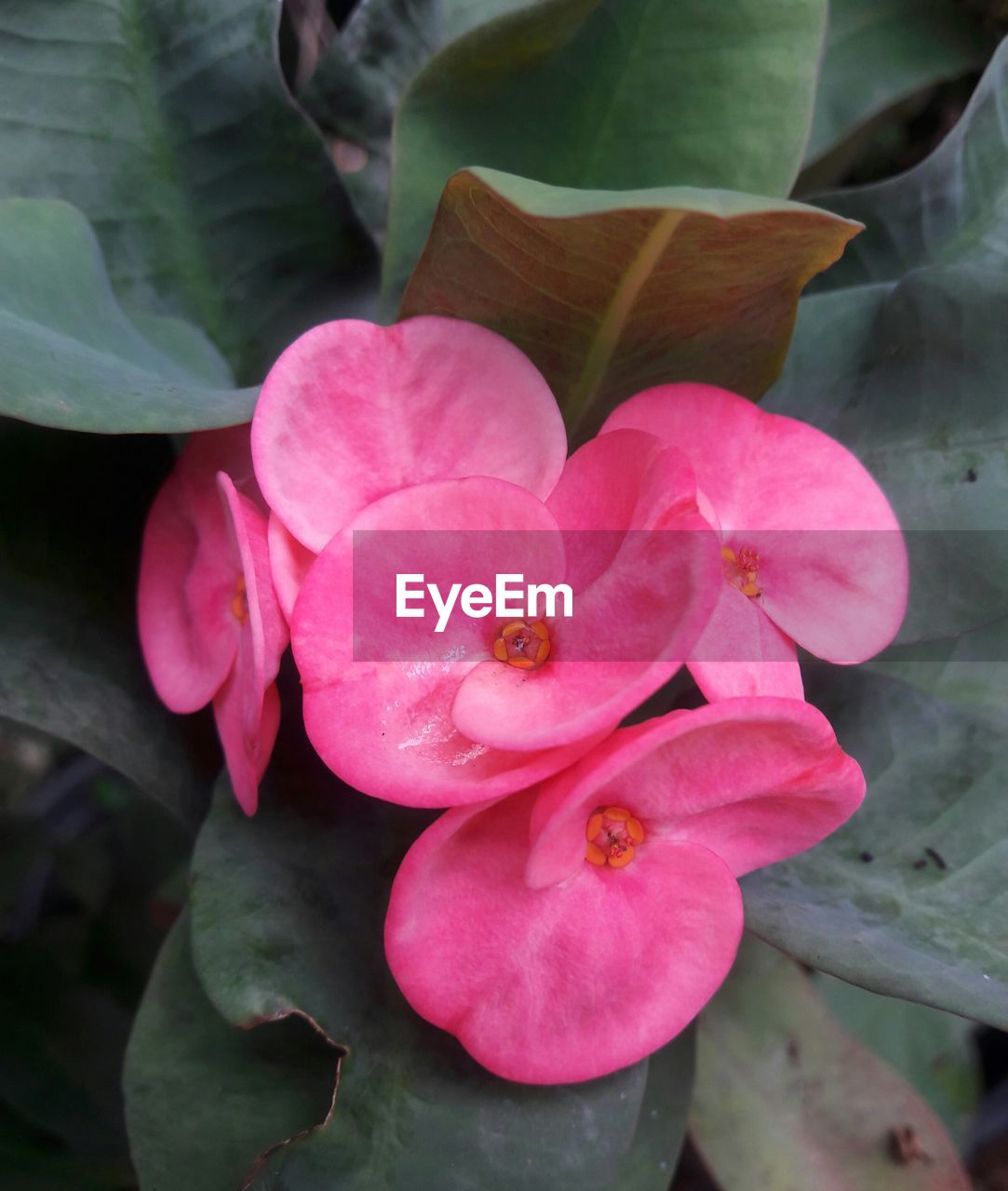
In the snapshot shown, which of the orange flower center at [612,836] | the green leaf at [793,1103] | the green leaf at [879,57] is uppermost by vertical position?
the green leaf at [879,57]

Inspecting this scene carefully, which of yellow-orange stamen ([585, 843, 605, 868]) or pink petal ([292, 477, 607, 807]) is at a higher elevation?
pink petal ([292, 477, 607, 807])

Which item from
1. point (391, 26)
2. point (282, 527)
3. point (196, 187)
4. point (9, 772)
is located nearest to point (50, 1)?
point (196, 187)

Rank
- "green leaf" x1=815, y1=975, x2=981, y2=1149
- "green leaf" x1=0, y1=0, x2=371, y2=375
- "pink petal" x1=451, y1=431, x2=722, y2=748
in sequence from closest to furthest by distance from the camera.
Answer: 1. "pink petal" x1=451, y1=431, x2=722, y2=748
2. "green leaf" x1=0, y1=0, x2=371, y2=375
3. "green leaf" x1=815, y1=975, x2=981, y2=1149

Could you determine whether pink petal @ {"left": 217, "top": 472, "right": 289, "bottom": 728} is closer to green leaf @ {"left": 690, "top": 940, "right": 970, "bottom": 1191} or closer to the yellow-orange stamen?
the yellow-orange stamen

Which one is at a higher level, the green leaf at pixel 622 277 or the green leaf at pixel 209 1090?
the green leaf at pixel 622 277

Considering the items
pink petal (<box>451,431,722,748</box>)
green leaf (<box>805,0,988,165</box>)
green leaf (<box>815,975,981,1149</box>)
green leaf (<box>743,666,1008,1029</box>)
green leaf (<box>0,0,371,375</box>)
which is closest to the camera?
pink petal (<box>451,431,722,748</box>)

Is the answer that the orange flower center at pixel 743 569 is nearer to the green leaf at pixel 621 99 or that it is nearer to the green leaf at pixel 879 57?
the green leaf at pixel 621 99

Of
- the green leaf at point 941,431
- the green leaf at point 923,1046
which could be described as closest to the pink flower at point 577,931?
the green leaf at point 941,431

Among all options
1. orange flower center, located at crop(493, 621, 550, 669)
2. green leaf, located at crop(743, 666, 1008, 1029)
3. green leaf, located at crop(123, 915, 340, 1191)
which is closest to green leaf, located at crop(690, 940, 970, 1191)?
green leaf, located at crop(743, 666, 1008, 1029)
